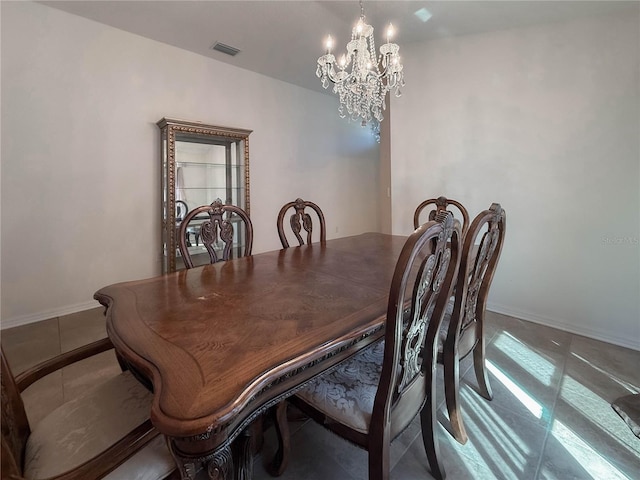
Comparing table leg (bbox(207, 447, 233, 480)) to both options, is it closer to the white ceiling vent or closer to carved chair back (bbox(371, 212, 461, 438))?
carved chair back (bbox(371, 212, 461, 438))

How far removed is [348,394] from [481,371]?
1.07 meters

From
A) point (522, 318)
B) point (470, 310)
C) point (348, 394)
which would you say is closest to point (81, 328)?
point (348, 394)

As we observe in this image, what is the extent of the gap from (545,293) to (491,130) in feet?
5.18

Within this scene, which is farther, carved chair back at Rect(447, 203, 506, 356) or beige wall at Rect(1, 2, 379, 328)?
beige wall at Rect(1, 2, 379, 328)

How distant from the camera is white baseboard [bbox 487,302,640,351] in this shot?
7.39ft

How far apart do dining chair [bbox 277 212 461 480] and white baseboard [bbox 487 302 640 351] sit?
2.08 metres

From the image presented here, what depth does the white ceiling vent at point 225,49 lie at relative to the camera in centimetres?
319

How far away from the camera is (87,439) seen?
86 centimetres

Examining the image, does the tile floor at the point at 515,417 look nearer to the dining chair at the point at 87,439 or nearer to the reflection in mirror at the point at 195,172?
the dining chair at the point at 87,439

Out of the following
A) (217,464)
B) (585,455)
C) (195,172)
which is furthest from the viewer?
(195,172)

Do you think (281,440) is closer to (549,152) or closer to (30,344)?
(30,344)

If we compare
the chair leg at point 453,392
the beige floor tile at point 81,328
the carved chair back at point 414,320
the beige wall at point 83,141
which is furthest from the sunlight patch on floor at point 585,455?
the beige wall at point 83,141

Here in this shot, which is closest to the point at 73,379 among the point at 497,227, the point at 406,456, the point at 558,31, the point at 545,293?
the point at 406,456

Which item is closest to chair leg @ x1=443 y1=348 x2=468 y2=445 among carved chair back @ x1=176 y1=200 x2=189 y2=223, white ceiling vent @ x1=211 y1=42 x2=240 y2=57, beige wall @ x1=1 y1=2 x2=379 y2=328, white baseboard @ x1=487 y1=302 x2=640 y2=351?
white baseboard @ x1=487 y1=302 x2=640 y2=351
